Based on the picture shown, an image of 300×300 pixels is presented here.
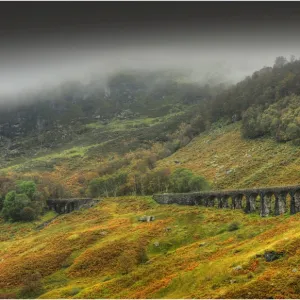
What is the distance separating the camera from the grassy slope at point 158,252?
36000 millimetres

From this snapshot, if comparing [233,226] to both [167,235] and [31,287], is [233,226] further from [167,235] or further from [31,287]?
[31,287]

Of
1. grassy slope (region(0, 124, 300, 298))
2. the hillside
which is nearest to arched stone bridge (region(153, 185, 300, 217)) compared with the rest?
the hillside

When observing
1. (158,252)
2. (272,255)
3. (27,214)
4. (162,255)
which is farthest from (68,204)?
(272,255)

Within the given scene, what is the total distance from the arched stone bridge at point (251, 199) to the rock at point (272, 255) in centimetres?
3095

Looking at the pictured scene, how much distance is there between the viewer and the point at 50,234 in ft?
272

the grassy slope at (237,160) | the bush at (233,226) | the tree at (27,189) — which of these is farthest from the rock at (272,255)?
the tree at (27,189)

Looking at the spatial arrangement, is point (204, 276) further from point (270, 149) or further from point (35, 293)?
point (270, 149)

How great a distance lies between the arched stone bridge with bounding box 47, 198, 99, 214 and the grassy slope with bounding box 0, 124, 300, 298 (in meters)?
8.33

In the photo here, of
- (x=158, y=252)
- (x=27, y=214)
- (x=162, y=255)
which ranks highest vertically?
(x=162, y=255)

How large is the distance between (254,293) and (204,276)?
834 cm

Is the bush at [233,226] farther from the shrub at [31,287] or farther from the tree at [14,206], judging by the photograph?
the tree at [14,206]

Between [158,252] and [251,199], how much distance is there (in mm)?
24884

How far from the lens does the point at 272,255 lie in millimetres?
38156

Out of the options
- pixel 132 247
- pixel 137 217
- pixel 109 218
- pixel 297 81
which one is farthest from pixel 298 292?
pixel 297 81
